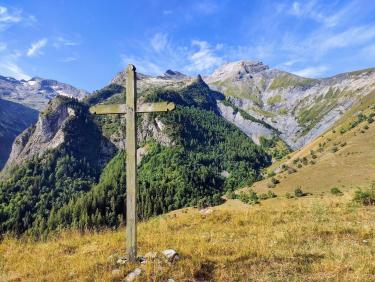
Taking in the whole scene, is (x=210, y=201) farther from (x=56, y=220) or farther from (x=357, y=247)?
(x=357, y=247)

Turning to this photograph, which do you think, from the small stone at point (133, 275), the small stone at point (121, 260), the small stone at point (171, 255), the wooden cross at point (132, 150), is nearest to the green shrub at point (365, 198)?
the small stone at point (171, 255)

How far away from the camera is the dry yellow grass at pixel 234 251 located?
9266 millimetres

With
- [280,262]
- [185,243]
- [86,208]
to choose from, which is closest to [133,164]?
[185,243]

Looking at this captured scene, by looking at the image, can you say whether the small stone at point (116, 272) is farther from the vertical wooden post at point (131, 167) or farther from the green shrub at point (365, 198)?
the green shrub at point (365, 198)

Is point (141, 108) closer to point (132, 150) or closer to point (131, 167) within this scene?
point (132, 150)

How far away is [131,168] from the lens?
35.9 ft

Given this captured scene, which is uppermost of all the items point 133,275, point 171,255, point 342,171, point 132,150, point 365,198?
point 342,171

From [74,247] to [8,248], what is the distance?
267cm

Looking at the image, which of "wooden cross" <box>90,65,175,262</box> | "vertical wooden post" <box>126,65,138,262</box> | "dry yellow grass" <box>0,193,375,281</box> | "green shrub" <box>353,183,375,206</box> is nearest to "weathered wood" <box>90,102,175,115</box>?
"wooden cross" <box>90,65,175,262</box>

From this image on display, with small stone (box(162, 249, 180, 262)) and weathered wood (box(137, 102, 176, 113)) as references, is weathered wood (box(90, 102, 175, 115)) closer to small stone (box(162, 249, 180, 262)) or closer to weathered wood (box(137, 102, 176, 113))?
weathered wood (box(137, 102, 176, 113))

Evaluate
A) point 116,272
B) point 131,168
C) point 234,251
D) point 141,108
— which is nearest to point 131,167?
point 131,168

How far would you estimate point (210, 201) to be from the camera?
156m

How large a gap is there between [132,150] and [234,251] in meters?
4.39

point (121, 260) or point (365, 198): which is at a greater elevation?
point (365, 198)
